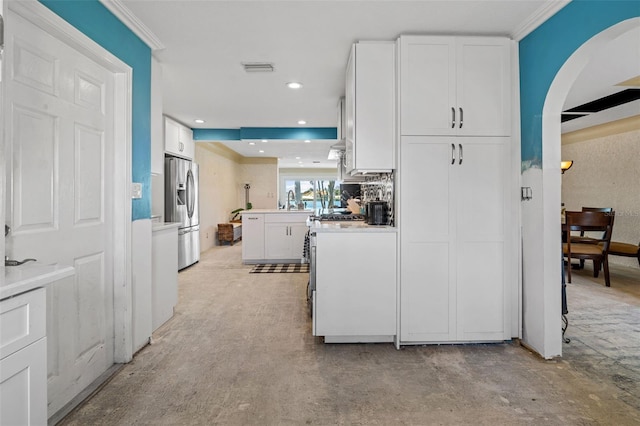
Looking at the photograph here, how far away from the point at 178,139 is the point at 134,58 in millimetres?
2991

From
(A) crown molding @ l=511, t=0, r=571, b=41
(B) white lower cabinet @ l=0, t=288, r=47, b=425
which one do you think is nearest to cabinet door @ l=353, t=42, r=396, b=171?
(A) crown molding @ l=511, t=0, r=571, b=41

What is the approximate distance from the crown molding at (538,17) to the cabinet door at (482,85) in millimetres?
90

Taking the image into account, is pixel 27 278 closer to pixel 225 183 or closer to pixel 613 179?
pixel 613 179

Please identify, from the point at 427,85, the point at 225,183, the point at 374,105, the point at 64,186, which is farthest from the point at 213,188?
the point at 427,85

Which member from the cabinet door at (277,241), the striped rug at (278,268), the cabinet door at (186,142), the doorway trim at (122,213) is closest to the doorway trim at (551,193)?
the doorway trim at (122,213)

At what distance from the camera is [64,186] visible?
177 cm

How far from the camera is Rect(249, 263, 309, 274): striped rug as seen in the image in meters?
5.06

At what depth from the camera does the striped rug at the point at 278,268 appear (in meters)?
5.06

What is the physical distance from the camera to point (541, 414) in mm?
1681

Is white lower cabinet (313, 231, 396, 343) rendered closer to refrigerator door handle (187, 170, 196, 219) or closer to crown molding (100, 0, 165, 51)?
crown molding (100, 0, 165, 51)

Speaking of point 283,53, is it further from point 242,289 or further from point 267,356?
point 242,289

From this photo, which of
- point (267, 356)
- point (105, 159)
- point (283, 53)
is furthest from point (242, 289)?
point (283, 53)

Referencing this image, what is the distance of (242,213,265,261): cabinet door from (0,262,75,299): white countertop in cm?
453

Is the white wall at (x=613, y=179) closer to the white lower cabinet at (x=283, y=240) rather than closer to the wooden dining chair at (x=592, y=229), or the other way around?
the wooden dining chair at (x=592, y=229)
